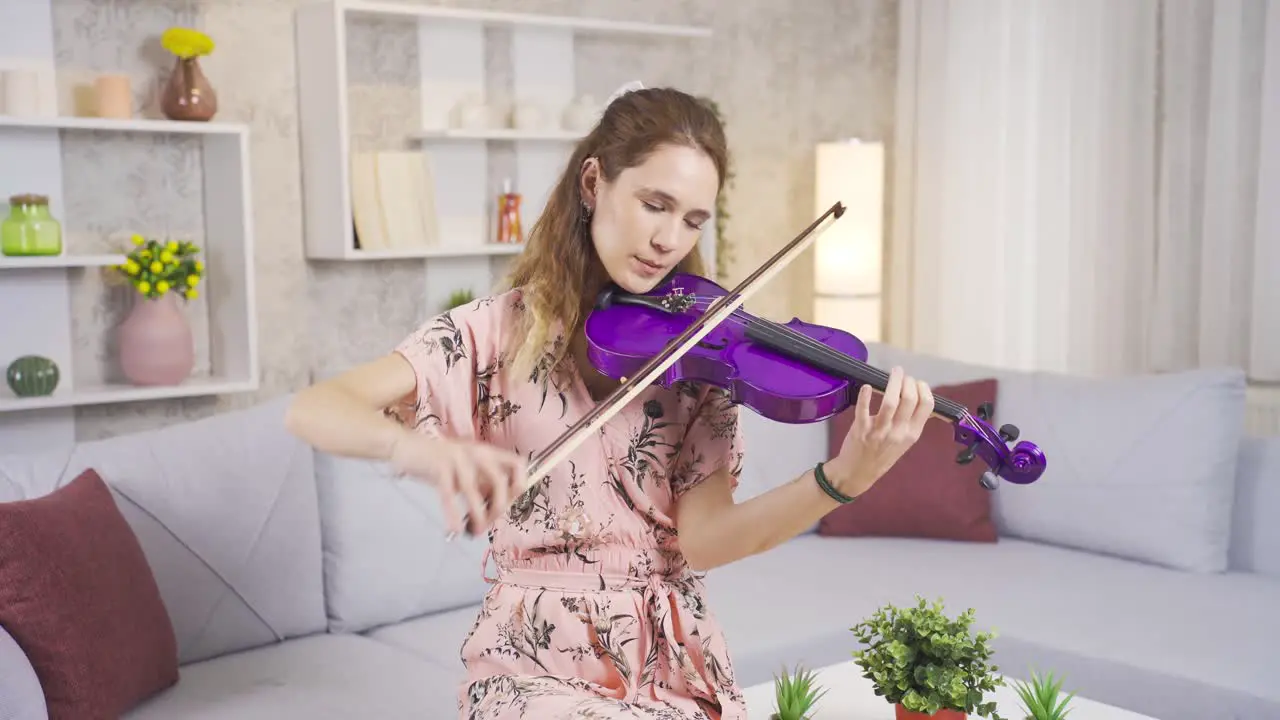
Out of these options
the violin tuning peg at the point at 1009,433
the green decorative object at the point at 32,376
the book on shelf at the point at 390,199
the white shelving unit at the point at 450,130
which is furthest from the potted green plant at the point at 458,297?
the violin tuning peg at the point at 1009,433

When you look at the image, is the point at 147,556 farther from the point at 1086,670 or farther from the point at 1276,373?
the point at 1276,373

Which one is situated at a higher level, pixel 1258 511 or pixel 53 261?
pixel 53 261

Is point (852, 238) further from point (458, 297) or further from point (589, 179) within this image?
point (589, 179)

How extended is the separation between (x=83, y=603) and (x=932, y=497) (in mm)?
1910

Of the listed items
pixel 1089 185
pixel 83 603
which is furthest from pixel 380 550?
pixel 1089 185

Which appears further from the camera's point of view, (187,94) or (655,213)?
(187,94)

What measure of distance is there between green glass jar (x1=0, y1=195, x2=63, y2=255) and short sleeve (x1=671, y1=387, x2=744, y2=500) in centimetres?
198

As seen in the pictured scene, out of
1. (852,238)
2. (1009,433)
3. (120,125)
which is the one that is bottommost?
(1009,433)

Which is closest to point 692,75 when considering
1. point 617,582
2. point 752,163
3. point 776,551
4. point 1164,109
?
point 752,163

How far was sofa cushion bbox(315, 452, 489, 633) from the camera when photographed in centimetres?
252

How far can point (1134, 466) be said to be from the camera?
2.94 meters

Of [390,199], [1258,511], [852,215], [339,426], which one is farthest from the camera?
[852,215]

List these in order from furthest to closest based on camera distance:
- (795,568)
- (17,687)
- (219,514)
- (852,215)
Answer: (852,215) → (795,568) → (219,514) → (17,687)

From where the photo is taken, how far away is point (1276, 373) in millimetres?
3471
